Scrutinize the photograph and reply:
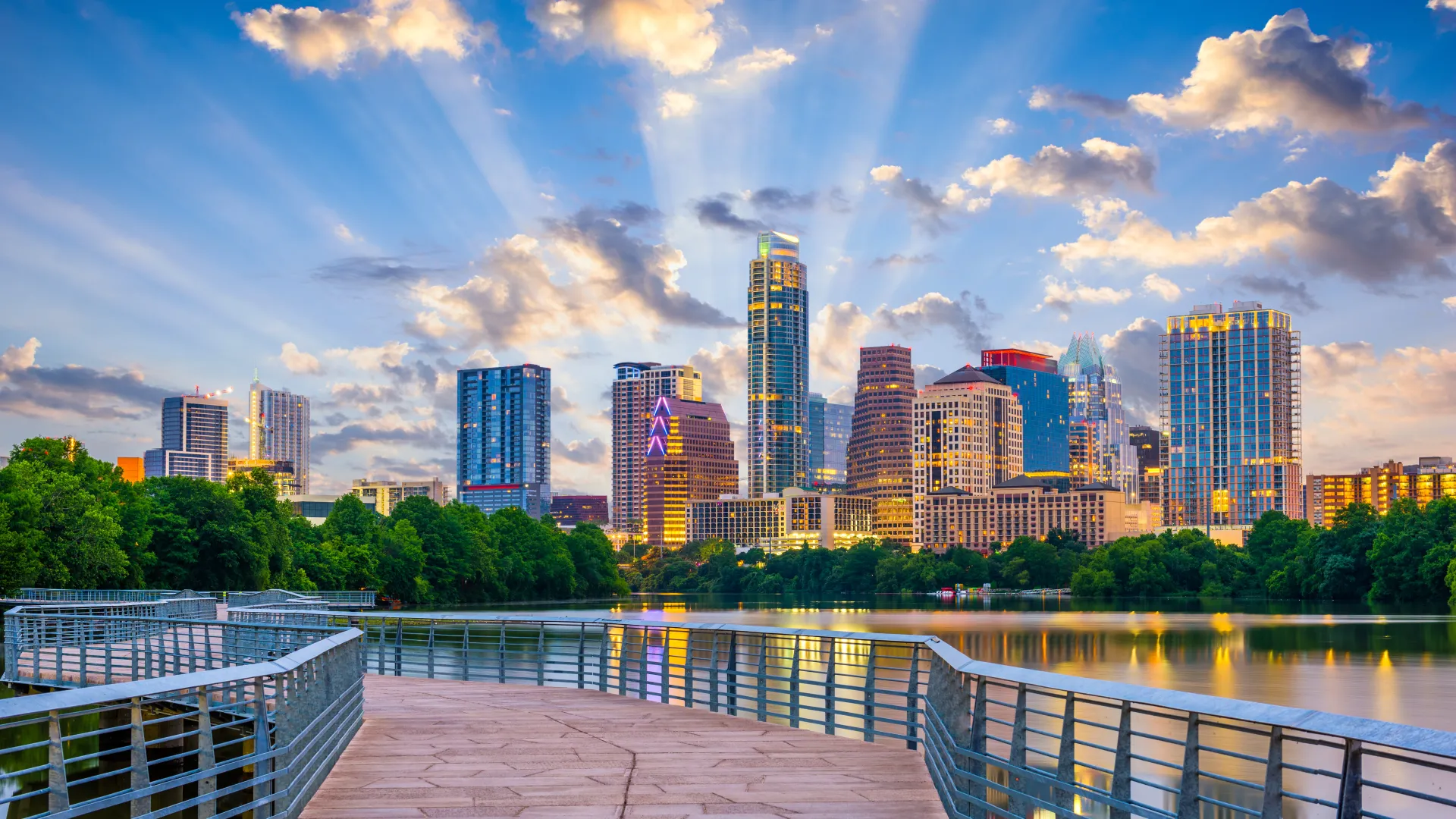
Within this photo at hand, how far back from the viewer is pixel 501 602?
465ft

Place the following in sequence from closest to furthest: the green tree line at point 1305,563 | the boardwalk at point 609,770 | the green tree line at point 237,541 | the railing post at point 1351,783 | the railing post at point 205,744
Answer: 1. the railing post at point 1351,783
2. the railing post at point 205,744
3. the boardwalk at point 609,770
4. the green tree line at point 237,541
5. the green tree line at point 1305,563

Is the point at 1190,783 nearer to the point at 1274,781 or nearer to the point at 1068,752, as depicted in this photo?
the point at 1274,781

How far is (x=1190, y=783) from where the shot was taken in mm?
7602

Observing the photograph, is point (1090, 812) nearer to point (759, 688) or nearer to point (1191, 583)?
point (759, 688)

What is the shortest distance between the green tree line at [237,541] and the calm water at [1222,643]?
30.9 ft

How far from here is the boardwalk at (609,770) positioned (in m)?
12.2

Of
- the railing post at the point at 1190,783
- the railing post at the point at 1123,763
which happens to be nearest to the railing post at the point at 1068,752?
the railing post at the point at 1123,763

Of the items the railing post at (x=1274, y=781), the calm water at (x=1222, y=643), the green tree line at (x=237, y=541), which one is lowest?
the calm water at (x=1222, y=643)

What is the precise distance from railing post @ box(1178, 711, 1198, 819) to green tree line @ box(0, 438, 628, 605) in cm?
7282

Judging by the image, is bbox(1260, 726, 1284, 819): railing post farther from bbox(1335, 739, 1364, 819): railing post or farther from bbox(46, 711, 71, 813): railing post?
bbox(46, 711, 71, 813): railing post

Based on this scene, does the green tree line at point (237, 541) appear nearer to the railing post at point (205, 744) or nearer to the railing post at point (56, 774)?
the railing post at point (205, 744)

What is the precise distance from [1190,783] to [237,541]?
305 feet

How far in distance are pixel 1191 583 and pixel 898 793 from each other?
176m

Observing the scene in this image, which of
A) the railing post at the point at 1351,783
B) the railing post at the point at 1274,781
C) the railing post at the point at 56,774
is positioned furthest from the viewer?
the railing post at the point at 56,774
